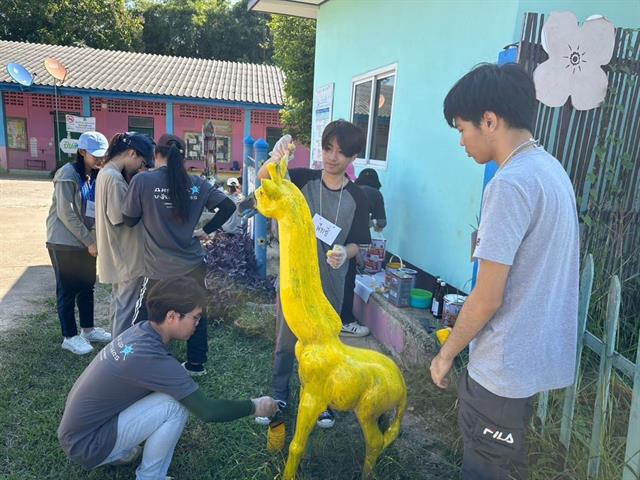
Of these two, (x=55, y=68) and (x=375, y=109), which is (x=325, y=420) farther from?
(x=55, y=68)

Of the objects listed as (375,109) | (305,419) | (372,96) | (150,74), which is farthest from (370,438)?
(150,74)

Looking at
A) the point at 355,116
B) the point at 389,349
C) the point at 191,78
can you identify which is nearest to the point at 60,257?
the point at 389,349

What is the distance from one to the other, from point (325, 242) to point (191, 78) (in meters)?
20.1

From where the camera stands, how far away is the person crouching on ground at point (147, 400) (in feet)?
7.25

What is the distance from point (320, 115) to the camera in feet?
26.5

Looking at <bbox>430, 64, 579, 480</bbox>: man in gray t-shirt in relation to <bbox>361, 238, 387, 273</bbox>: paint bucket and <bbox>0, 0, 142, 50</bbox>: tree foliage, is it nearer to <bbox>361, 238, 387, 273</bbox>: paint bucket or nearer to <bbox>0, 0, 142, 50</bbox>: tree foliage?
<bbox>361, 238, 387, 273</bbox>: paint bucket

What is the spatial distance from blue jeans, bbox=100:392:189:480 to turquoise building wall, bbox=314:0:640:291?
2781 millimetres

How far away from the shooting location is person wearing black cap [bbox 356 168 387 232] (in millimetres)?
4883

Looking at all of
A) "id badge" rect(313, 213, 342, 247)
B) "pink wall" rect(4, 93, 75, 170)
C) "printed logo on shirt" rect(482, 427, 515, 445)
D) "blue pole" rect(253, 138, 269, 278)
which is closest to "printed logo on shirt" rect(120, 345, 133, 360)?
"id badge" rect(313, 213, 342, 247)

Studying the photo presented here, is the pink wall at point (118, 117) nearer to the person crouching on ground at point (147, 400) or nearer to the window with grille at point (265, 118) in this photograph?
the window with grille at point (265, 118)

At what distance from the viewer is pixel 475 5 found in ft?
13.6

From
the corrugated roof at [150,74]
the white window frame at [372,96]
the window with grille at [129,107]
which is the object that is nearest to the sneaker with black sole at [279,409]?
the white window frame at [372,96]

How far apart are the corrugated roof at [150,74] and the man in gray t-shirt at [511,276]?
18.5 m

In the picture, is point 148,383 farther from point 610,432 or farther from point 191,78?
point 191,78
